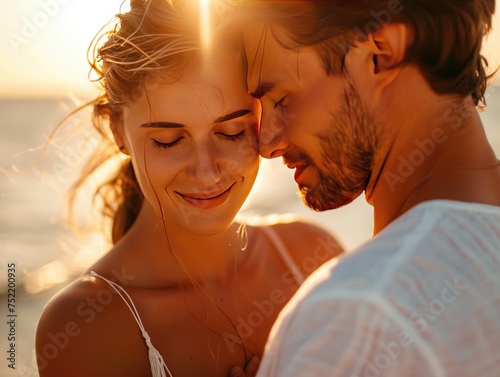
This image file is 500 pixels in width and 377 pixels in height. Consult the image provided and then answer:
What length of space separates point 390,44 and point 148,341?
65.0 inches

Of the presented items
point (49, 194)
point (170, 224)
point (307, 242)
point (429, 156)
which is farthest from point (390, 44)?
point (49, 194)

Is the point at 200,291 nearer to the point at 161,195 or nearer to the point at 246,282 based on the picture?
the point at 246,282

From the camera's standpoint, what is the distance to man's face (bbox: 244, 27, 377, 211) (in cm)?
254

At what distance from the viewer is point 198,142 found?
3182mm

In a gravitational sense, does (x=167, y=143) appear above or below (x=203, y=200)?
above

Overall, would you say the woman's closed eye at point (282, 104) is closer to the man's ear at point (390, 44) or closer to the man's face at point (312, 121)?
the man's face at point (312, 121)

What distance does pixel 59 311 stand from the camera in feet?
10.4

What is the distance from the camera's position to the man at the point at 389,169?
1.77m

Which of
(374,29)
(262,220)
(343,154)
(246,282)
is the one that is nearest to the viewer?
(374,29)

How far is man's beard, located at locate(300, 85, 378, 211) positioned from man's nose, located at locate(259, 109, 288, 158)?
0.18 meters

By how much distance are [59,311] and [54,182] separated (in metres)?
6.26

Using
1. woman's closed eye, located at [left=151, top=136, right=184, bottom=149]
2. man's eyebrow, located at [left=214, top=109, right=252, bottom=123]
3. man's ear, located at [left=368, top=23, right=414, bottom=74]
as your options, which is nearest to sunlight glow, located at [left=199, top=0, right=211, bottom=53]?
man's eyebrow, located at [left=214, top=109, right=252, bottom=123]

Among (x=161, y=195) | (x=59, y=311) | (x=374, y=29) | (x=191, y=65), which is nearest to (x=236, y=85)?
(x=191, y=65)

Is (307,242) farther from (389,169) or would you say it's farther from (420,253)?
(420,253)
